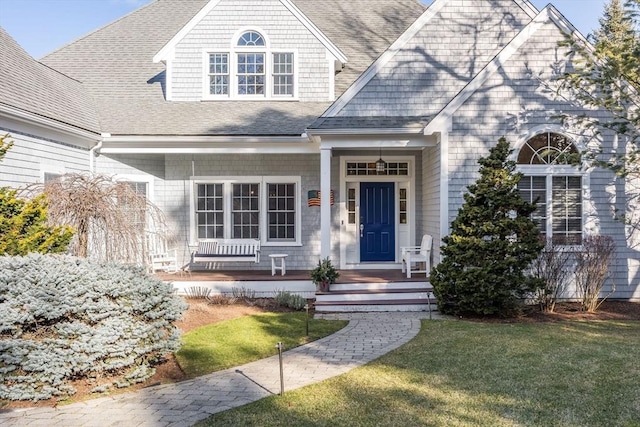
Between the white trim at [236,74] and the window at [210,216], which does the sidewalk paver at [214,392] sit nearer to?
the window at [210,216]

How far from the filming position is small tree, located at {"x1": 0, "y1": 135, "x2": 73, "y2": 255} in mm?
7375

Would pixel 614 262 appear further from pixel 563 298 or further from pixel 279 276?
pixel 279 276

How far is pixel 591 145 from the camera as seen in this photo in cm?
1035

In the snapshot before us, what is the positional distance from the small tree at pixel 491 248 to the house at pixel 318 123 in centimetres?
121

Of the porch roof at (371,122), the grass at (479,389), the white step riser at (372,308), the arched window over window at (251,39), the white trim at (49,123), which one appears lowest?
the white step riser at (372,308)

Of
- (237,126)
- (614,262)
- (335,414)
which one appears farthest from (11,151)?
(614,262)

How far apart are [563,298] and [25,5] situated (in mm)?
19564

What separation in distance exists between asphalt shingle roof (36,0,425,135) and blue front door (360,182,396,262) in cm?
261

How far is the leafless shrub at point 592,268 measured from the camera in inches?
387

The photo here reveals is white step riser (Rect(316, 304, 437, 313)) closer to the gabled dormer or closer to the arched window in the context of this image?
the arched window

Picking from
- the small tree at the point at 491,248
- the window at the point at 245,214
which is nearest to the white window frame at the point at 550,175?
the small tree at the point at 491,248

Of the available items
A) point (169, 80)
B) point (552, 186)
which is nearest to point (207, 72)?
point (169, 80)

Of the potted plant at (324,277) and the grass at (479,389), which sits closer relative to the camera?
the grass at (479,389)

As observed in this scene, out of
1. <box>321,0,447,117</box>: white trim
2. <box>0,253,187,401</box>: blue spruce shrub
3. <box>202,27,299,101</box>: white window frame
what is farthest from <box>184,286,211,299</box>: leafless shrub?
<box>202,27,299,101</box>: white window frame
